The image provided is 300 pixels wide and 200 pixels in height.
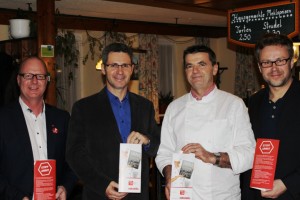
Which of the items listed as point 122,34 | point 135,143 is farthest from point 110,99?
point 122,34

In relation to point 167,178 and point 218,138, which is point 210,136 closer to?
point 218,138

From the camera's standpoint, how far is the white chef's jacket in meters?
2.64

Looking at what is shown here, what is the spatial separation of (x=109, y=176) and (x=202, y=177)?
0.59m

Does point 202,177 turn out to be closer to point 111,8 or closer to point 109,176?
point 109,176

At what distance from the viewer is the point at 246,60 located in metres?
12.0

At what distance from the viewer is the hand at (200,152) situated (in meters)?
2.59

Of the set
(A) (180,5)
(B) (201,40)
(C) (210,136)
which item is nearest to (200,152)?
(C) (210,136)

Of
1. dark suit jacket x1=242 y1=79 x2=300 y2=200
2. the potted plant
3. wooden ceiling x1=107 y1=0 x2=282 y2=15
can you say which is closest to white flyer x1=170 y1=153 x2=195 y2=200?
dark suit jacket x1=242 y1=79 x2=300 y2=200

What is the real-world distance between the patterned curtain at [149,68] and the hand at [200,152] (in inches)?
314

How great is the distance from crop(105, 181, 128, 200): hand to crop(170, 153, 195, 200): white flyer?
32 centimetres

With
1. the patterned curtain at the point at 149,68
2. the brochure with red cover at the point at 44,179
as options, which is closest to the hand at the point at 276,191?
the brochure with red cover at the point at 44,179

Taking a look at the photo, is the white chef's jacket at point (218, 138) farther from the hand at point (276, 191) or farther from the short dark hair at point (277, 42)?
the short dark hair at point (277, 42)

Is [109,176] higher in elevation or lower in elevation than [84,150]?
lower

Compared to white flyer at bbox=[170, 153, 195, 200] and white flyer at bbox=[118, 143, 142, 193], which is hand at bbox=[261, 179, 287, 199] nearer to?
white flyer at bbox=[170, 153, 195, 200]
